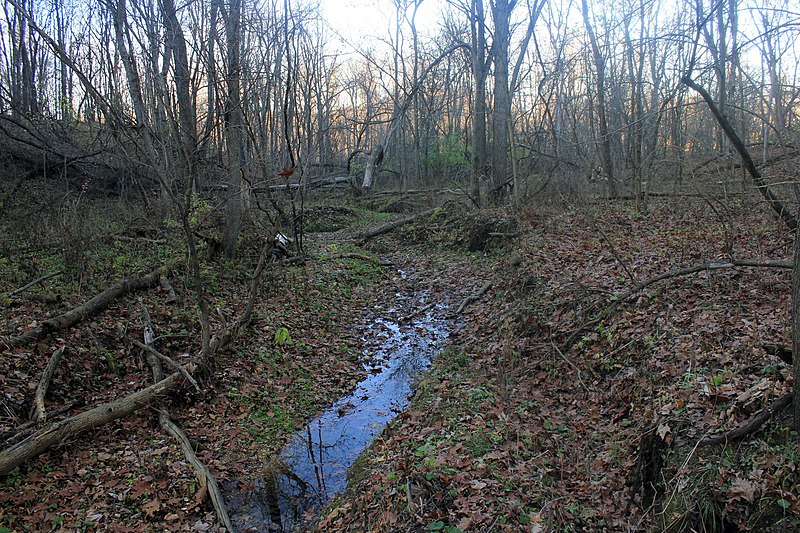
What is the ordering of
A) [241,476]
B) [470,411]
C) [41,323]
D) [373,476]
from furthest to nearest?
1. [41,323]
2. [470,411]
3. [241,476]
4. [373,476]

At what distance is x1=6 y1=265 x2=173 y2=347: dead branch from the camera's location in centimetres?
636

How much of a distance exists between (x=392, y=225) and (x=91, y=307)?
11.8 meters

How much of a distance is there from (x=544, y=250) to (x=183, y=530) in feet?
30.2

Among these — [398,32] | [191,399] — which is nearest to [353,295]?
[191,399]

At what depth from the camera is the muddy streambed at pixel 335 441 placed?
5.08 metres

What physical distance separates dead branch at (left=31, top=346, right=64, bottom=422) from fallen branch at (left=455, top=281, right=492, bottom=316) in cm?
699

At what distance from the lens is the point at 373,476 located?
5172mm

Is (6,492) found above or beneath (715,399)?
beneath

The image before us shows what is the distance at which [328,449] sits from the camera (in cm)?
621

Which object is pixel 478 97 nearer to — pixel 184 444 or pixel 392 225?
pixel 392 225

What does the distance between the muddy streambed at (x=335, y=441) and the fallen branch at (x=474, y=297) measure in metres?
0.66

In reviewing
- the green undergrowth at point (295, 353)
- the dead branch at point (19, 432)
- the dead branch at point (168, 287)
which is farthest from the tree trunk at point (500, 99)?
the dead branch at point (19, 432)

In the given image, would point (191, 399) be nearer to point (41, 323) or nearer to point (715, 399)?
point (41, 323)

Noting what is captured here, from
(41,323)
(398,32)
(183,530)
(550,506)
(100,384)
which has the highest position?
(398,32)
